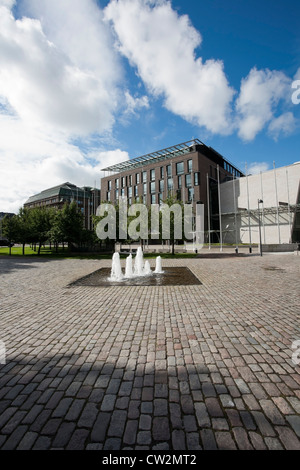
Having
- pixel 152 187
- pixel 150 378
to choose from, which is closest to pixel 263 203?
pixel 152 187

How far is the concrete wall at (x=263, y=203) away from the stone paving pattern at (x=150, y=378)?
40.2 metres

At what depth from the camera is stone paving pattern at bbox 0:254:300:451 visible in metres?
2.12

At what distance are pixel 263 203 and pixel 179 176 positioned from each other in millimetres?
19184

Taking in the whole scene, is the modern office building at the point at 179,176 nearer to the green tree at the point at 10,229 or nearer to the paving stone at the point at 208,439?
the green tree at the point at 10,229

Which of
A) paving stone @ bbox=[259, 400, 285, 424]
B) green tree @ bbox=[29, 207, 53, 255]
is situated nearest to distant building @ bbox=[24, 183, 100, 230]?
green tree @ bbox=[29, 207, 53, 255]

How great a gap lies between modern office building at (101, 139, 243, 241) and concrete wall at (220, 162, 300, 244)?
3.75 metres

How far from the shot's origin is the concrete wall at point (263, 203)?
39.0 meters

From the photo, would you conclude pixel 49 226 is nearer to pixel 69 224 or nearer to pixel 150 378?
pixel 69 224

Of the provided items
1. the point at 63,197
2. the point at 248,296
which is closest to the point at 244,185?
the point at 248,296

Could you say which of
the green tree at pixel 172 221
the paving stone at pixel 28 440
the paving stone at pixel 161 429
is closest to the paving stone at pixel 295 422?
the paving stone at pixel 161 429


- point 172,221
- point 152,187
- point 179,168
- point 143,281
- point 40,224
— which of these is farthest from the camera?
point 152,187

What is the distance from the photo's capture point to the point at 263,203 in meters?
42.2
